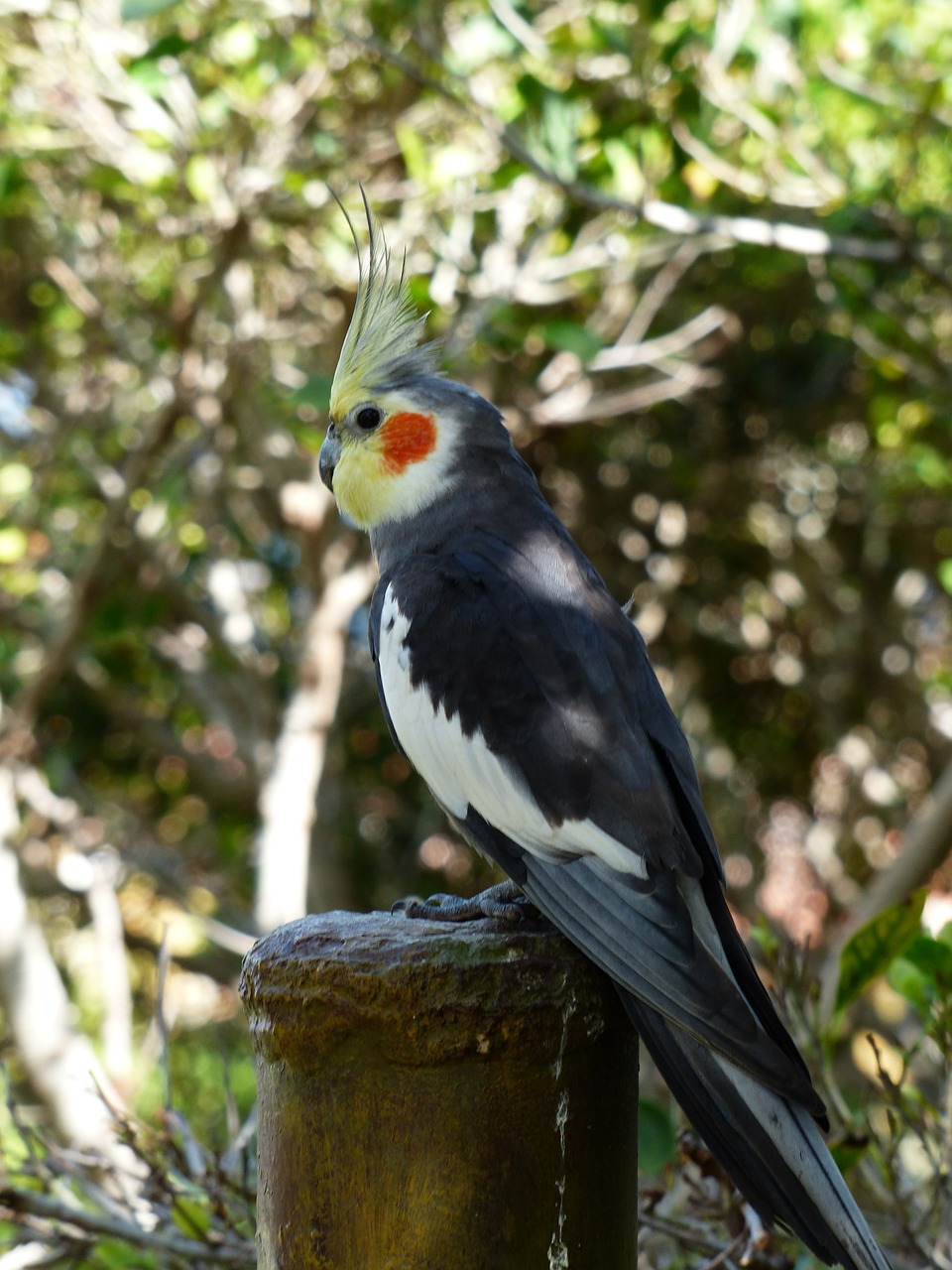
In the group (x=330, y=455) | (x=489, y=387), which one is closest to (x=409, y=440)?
(x=330, y=455)

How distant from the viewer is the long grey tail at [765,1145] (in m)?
1.57

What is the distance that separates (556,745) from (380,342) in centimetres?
111

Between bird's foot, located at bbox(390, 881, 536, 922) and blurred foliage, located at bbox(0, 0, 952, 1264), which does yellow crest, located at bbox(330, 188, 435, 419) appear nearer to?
blurred foliage, located at bbox(0, 0, 952, 1264)

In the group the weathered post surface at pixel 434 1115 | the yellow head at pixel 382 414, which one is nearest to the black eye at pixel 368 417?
the yellow head at pixel 382 414

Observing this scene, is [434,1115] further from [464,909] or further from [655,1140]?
[655,1140]

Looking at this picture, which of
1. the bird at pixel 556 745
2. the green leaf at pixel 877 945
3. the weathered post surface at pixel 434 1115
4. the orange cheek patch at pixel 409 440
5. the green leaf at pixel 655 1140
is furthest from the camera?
the green leaf at pixel 655 1140

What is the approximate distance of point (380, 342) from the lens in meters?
2.71

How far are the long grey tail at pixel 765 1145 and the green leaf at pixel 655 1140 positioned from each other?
1.13 meters

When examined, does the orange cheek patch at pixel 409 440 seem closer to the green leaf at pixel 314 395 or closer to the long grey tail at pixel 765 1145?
the green leaf at pixel 314 395

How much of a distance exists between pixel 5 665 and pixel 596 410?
273 centimetres

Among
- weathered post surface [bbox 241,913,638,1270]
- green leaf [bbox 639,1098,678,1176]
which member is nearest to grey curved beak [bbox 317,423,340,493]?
weathered post surface [bbox 241,913,638,1270]

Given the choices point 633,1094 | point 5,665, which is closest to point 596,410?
point 5,665

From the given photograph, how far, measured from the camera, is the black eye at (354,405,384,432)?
271 cm

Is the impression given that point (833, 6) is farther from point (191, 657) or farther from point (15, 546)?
point (191, 657)
